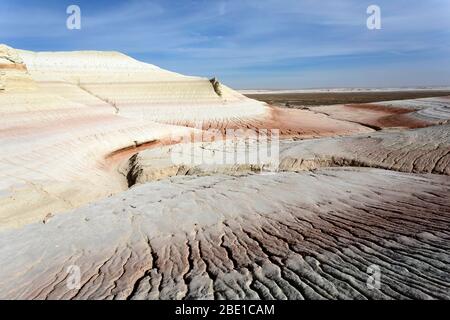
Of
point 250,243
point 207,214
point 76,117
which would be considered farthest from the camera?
point 76,117

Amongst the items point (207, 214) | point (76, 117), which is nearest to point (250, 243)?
point (207, 214)

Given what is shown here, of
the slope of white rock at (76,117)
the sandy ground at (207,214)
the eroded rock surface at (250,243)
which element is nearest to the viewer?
the eroded rock surface at (250,243)

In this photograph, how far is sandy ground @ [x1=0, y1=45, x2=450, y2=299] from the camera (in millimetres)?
4223

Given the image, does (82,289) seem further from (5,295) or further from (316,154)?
(316,154)

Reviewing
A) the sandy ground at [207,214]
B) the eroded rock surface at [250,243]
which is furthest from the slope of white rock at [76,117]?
the eroded rock surface at [250,243]

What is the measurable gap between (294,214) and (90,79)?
20416mm

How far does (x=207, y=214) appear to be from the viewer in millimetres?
6504

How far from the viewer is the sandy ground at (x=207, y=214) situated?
4.22 m

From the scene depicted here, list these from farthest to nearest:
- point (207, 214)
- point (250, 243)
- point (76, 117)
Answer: point (76, 117), point (207, 214), point (250, 243)

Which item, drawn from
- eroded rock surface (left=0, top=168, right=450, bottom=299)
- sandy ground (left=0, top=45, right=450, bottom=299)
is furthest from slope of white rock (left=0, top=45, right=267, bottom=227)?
eroded rock surface (left=0, top=168, right=450, bottom=299)

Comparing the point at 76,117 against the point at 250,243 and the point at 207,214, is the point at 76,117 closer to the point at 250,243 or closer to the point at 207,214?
the point at 207,214

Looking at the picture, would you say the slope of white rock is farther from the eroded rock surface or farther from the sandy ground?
the eroded rock surface

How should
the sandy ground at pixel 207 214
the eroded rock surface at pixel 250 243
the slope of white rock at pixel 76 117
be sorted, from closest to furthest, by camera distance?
the eroded rock surface at pixel 250 243, the sandy ground at pixel 207 214, the slope of white rock at pixel 76 117

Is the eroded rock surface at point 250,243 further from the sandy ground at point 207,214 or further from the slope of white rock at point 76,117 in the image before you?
the slope of white rock at point 76,117
